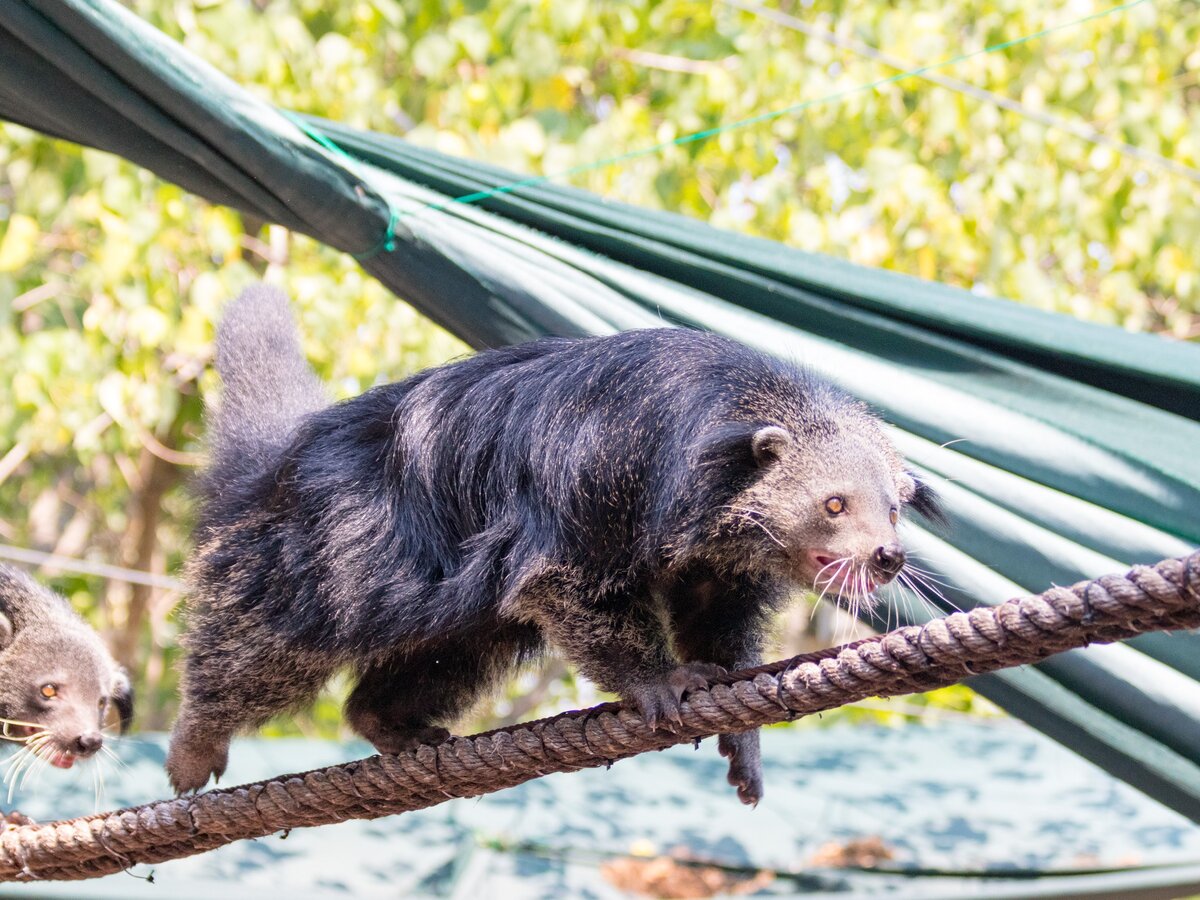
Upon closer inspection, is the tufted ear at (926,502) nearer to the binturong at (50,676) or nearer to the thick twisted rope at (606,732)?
the thick twisted rope at (606,732)

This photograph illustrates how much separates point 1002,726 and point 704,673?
11.7 ft

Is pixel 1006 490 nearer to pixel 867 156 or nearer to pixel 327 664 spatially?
pixel 327 664

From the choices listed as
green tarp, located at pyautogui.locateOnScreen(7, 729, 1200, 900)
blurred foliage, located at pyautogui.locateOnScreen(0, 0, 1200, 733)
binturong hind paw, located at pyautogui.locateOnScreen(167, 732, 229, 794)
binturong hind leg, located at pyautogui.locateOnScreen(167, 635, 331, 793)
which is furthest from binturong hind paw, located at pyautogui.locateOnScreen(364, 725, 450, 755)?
blurred foliage, located at pyautogui.locateOnScreen(0, 0, 1200, 733)

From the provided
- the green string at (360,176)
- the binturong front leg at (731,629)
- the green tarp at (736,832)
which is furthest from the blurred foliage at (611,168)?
the binturong front leg at (731,629)

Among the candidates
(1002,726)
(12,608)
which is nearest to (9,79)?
(12,608)

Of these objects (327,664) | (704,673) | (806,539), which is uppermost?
(806,539)

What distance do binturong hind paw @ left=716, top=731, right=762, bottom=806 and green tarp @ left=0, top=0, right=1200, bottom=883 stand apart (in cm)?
28

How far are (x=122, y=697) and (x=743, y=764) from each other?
62.9 inches

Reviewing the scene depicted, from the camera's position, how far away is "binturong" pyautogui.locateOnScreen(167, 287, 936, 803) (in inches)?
68.1

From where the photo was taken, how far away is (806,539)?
1741mm

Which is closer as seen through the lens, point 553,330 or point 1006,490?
point 1006,490

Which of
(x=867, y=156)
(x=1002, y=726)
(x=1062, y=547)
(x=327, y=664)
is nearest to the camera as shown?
(x=1062, y=547)

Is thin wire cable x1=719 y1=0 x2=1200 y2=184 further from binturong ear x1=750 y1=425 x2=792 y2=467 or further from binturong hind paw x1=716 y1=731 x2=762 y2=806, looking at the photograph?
binturong hind paw x1=716 y1=731 x2=762 y2=806

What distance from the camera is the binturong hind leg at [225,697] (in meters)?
2.08
